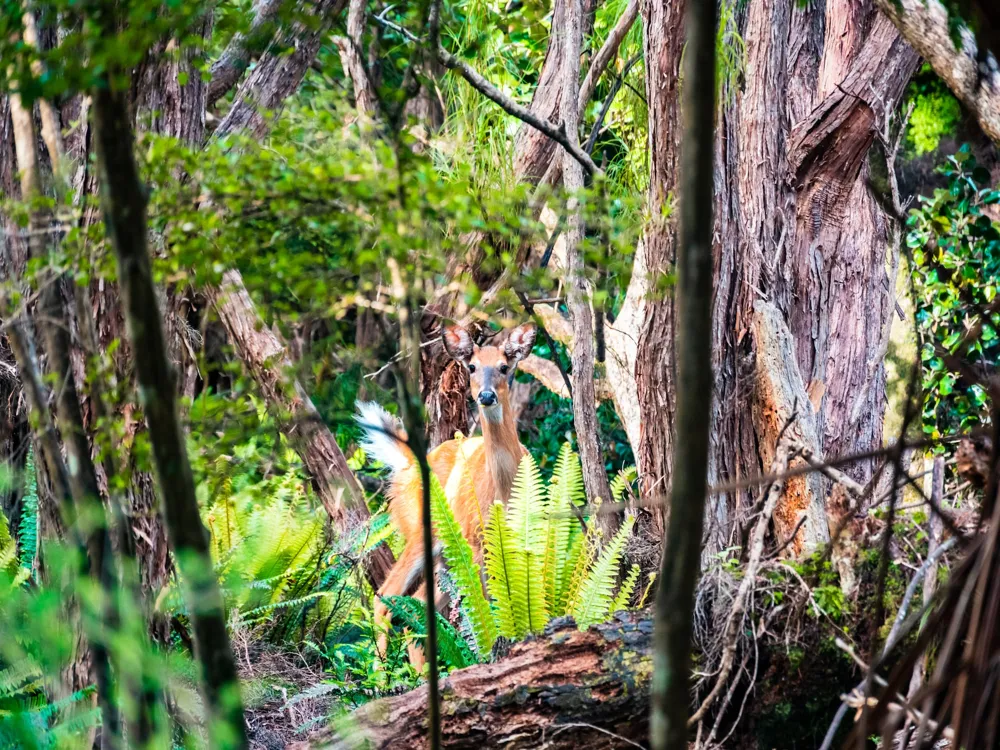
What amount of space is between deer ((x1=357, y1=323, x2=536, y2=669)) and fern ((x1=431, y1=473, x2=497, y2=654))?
1.61 meters

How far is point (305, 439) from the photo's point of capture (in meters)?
4.48

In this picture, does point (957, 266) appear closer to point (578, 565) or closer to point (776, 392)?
point (776, 392)

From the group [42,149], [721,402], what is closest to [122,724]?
[42,149]

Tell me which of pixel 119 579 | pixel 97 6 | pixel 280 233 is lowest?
pixel 119 579

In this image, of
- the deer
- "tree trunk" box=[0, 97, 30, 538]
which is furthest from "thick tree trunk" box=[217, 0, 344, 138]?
the deer

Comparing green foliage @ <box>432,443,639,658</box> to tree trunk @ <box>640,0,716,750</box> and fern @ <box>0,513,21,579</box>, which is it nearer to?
fern @ <box>0,513,21,579</box>

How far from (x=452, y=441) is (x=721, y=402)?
310cm

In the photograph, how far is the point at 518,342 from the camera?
6.64 meters

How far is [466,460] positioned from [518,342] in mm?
844

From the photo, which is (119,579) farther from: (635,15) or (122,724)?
(635,15)

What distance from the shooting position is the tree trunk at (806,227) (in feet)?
13.5

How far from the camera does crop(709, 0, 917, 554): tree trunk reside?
411 centimetres

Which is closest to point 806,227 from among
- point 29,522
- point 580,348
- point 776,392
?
point 776,392

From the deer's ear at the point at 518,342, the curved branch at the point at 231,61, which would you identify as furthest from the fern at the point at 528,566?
the deer's ear at the point at 518,342
